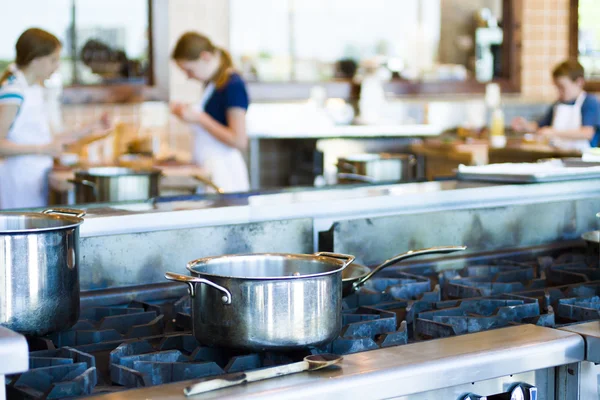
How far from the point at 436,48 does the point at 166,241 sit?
22.9 ft

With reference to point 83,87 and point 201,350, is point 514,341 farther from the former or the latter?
point 83,87

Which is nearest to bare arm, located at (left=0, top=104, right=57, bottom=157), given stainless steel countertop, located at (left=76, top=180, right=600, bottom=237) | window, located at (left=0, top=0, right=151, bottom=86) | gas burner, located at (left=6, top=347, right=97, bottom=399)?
stainless steel countertop, located at (left=76, top=180, right=600, bottom=237)

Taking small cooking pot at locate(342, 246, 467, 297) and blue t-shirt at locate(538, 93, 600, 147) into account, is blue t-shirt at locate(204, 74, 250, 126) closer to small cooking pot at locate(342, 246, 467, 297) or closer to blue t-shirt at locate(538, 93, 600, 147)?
blue t-shirt at locate(538, 93, 600, 147)

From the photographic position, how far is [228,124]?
4.43m

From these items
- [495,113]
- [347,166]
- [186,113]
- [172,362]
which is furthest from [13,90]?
[495,113]

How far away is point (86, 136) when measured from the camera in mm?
4418

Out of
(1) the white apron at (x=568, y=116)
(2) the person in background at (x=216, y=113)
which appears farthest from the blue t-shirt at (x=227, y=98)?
(1) the white apron at (x=568, y=116)

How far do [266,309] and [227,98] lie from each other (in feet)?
10.6

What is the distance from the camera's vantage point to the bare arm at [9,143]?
4078 millimetres

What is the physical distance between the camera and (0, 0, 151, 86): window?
6.50 meters

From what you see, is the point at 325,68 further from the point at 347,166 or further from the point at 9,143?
the point at 347,166

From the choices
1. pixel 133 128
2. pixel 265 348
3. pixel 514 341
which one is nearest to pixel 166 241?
pixel 265 348

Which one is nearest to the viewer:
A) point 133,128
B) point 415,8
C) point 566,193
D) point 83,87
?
point 566,193

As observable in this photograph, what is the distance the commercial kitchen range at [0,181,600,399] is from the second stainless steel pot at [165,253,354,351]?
0.15 ft
